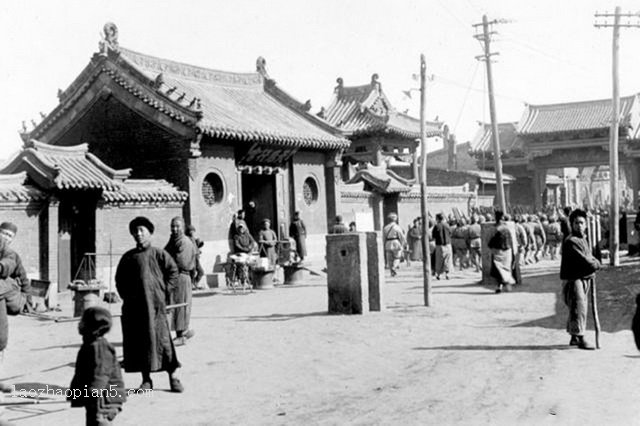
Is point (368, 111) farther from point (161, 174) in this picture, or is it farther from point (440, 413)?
point (440, 413)

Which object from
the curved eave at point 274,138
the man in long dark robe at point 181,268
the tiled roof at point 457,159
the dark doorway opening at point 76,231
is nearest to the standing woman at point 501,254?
the man in long dark robe at point 181,268

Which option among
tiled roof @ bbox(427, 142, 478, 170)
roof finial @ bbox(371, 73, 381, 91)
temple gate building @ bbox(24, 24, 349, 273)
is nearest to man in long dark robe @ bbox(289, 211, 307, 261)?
temple gate building @ bbox(24, 24, 349, 273)

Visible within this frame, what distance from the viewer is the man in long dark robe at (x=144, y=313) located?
665 centimetres

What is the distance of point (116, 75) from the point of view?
20.4 meters

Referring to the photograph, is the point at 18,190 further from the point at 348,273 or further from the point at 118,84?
the point at 348,273

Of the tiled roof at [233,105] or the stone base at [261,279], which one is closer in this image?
the stone base at [261,279]

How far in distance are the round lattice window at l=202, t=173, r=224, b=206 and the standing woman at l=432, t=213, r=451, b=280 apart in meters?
6.99

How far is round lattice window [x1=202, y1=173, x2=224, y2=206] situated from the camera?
67.5ft

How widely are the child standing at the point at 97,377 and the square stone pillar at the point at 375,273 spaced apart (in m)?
Answer: 7.40

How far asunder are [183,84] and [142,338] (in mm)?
18032

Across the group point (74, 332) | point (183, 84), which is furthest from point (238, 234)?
point (183, 84)

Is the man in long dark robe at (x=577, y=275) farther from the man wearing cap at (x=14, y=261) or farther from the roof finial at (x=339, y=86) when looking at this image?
the roof finial at (x=339, y=86)

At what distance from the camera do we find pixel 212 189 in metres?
20.8

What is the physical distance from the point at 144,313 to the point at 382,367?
2.82 m
